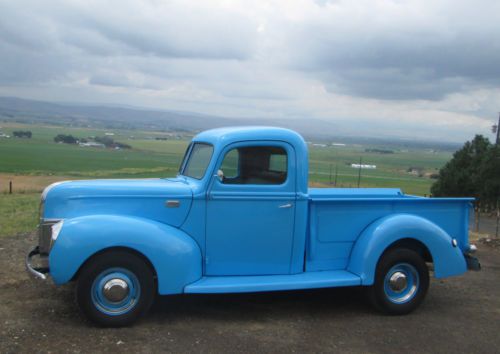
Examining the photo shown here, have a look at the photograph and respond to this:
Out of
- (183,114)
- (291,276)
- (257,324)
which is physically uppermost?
(183,114)

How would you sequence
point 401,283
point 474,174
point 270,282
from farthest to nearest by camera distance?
1. point 474,174
2. point 401,283
3. point 270,282

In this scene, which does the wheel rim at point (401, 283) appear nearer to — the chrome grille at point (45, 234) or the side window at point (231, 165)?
the side window at point (231, 165)

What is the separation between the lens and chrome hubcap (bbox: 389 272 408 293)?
220 inches

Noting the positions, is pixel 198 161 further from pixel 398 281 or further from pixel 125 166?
pixel 125 166

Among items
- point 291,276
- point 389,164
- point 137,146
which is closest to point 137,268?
point 291,276

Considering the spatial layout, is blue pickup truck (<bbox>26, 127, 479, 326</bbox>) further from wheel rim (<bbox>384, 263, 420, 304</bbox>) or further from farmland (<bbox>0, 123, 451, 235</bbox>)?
farmland (<bbox>0, 123, 451, 235</bbox>)

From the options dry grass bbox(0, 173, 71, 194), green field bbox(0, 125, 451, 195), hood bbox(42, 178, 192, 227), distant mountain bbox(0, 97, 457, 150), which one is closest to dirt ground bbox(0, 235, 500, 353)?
hood bbox(42, 178, 192, 227)

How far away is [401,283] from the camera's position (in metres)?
5.62

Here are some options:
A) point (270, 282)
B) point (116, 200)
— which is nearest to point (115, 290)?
point (116, 200)

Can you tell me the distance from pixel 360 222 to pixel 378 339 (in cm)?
133

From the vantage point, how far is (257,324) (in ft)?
16.6

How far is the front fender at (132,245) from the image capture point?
4.56 meters

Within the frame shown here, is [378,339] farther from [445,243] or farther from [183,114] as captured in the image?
[183,114]

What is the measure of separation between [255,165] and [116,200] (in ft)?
4.85
